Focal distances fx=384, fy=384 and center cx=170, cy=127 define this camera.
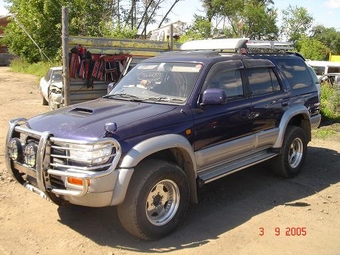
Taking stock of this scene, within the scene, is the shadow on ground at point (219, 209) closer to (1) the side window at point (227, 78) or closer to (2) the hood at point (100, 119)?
(2) the hood at point (100, 119)

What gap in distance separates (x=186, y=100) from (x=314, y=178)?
114 inches

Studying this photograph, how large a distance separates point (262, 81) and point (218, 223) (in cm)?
218

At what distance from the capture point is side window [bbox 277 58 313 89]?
19.6ft

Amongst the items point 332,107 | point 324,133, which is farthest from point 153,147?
point 332,107

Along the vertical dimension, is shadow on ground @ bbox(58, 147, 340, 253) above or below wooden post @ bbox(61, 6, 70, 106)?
below

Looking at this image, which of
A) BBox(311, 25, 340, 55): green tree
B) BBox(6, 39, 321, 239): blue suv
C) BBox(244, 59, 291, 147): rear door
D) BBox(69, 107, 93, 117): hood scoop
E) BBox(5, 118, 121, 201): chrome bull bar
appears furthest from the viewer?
BBox(311, 25, 340, 55): green tree

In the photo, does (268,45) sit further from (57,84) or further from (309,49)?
(309,49)

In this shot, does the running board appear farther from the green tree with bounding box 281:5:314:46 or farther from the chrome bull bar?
the green tree with bounding box 281:5:314:46

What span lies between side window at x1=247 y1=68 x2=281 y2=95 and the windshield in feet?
3.09

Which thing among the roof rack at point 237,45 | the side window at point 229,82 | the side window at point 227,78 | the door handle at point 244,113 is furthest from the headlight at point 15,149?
the roof rack at point 237,45

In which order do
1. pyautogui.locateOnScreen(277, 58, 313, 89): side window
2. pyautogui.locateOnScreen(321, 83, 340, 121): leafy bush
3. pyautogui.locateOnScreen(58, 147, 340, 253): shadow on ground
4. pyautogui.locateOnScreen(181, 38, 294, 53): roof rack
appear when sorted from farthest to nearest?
pyautogui.locateOnScreen(321, 83, 340, 121): leafy bush < pyautogui.locateOnScreen(277, 58, 313, 89): side window < pyautogui.locateOnScreen(181, 38, 294, 53): roof rack < pyautogui.locateOnScreen(58, 147, 340, 253): shadow on ground

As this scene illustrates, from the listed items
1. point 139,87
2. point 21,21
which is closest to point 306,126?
point 139,87

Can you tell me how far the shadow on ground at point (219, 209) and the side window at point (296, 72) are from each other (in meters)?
1.45

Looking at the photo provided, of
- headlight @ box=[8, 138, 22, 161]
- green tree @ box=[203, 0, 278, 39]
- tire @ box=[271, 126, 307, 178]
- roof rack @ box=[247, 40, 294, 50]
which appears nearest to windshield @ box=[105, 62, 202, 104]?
headlight @ box=[8, 138, 22, 161]
